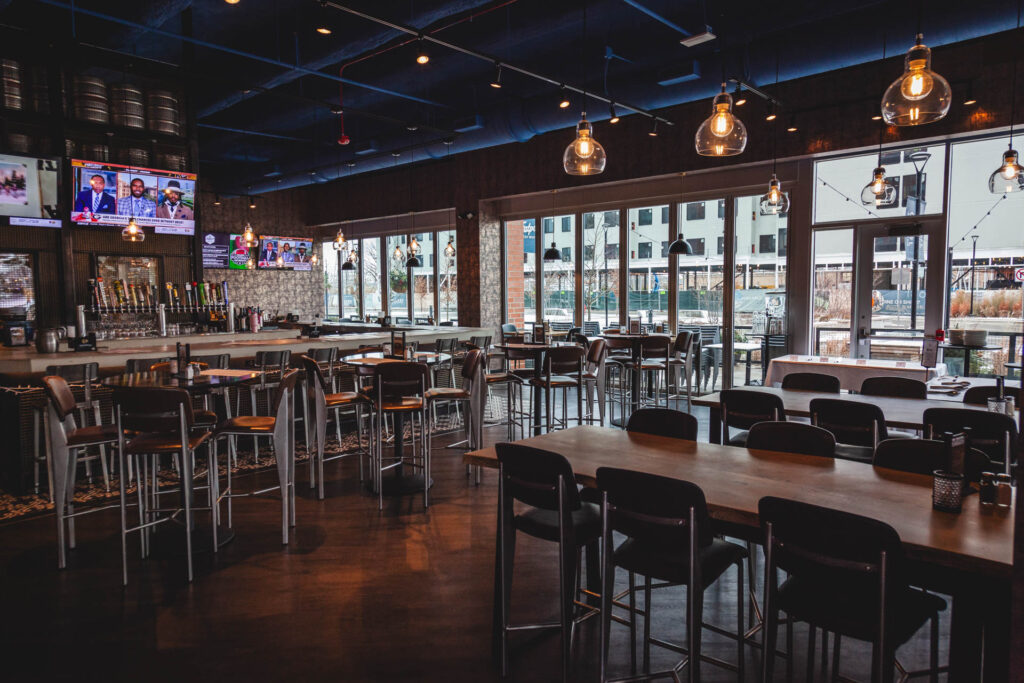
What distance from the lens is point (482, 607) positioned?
292 cm

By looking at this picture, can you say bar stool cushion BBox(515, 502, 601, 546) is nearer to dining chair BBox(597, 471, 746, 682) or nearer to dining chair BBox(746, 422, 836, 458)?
dining chair BBox(597, 471, 746, 682)

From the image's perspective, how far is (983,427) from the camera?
9.89 ft

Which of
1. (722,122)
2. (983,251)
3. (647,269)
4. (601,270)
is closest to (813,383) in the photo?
(722,122)

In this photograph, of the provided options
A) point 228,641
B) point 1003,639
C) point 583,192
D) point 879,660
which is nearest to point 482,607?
point 228,641

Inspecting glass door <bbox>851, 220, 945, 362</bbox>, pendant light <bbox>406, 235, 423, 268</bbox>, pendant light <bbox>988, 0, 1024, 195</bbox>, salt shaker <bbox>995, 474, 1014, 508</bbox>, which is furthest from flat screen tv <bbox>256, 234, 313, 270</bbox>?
salt shaker <bbox>995, 474, 1014, 508</bbox>

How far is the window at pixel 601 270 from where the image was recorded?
967 centimetres

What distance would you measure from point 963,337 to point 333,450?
6.02 m

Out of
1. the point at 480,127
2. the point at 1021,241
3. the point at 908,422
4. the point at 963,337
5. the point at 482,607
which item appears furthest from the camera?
the point at 480,127

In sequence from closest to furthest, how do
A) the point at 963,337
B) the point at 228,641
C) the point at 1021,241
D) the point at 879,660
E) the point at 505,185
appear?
the point at 879,660 < the point at 228,641 < the point at 963,337 < the point at 1021,241 < the point at 505,185

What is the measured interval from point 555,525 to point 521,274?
8.66 meters

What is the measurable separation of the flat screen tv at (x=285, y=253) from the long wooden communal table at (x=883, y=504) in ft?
37.9

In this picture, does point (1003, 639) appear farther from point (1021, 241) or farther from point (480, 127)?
point (480, 127)

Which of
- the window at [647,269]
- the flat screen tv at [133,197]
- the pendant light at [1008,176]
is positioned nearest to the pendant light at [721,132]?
the pendant light at [1008,176]

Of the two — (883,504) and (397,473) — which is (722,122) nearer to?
(883,504)
